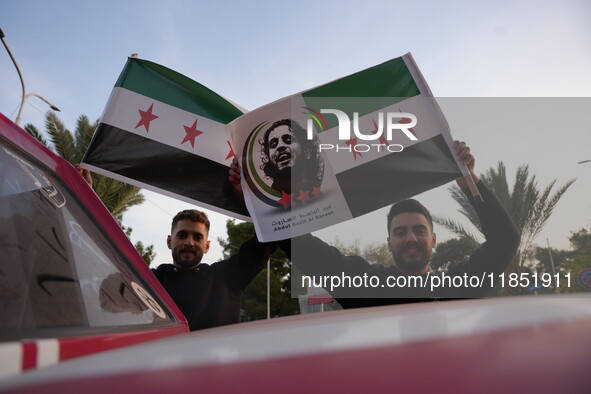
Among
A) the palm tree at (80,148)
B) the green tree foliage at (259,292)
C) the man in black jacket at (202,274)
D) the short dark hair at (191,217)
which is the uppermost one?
the palm tree at (80,148)

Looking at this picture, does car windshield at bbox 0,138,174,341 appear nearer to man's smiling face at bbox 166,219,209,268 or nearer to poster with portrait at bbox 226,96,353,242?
poster with portrait at bbox 226,96,353,242

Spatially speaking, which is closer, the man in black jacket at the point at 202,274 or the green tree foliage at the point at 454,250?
the man in black jacket at the point at 202,274

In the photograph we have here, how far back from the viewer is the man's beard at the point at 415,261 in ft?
11.4

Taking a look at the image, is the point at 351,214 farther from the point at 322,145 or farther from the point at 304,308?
the point at 304,308

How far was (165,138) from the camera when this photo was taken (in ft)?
12.0

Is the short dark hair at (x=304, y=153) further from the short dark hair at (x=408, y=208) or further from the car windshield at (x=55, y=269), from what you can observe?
the car windshield at (x=55, y=269)

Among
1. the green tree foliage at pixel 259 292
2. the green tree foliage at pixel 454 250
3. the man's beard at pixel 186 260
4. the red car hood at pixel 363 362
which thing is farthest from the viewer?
the green tree foliage at pixel 259 292

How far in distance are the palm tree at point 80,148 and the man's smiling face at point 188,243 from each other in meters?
10.2

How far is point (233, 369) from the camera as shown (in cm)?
51

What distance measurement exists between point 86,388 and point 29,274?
0.65 meters

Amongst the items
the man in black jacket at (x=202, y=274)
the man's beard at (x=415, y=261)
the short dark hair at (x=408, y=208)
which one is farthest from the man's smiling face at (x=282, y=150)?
the man's beard at (x=415, y=261)

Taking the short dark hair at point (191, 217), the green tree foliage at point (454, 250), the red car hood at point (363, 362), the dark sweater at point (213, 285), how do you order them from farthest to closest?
1. the green tree foliage at point (454, 250)
2. the short dark hair at point (191, 217)
3. the dark sweater at point (213, 285)
4. the red car hood at point (363, 362)

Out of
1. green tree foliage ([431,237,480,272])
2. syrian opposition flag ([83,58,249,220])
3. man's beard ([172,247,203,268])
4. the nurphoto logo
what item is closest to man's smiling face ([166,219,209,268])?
man's beard ([172,247,203,268])

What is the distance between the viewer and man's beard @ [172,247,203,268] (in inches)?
142
